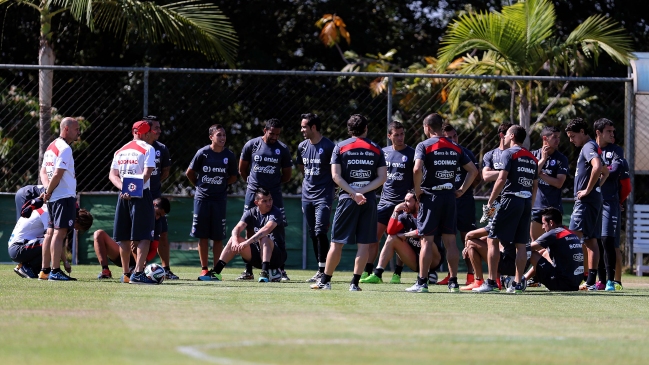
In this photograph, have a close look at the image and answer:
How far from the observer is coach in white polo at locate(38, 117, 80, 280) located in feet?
38.0

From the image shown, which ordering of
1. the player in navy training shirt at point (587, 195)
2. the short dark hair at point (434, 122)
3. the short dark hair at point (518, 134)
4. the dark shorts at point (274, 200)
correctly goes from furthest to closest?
the dark shorts at point (274, 200), the player in navy training shirt at point (587, 195), the short dark hair at point (518, 134), the short dark hair at point (434, 122)

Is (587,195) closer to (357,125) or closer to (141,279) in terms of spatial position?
(357,125)

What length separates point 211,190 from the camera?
13422mm

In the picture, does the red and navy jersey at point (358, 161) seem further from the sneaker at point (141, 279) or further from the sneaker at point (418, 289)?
the sneaker at point (141, 279)

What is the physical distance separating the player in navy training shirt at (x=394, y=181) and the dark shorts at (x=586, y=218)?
86.1 inches

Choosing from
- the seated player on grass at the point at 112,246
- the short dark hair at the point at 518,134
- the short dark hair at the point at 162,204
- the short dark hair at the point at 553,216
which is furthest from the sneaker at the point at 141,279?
the short dark hair at the point at 553,216

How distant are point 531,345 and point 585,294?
5331 mm

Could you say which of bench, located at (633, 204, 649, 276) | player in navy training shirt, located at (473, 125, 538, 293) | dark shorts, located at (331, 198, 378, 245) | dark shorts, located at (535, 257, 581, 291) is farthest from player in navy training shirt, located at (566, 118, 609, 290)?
bench, located at (633, 204, 649, 276)

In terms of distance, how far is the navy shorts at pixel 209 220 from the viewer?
43.7 feet

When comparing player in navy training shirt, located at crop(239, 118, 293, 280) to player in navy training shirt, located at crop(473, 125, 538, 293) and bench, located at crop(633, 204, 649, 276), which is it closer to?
player in navy training shirt, located at crop(473, 125, 538, 293)

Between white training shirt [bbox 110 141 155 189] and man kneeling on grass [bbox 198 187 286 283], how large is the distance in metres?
1.86

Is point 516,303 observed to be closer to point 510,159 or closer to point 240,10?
point 510,159

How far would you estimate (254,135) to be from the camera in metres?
18.2

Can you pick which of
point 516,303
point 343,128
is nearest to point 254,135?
point 343,128
